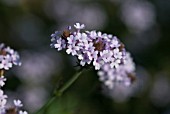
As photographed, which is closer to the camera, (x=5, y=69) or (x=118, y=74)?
(x=5, y=69)

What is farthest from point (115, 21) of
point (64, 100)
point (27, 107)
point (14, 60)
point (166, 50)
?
point (14, 60)

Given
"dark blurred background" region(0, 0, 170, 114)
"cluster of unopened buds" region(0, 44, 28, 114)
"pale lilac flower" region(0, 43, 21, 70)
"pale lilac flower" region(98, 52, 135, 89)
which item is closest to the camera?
"cluster of unopened buds" region(0, 44, 28, 114)

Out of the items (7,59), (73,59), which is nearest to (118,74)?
(7,59)

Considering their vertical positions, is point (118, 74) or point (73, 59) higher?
point (73, 59)

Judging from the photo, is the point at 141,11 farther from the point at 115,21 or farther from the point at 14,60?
the point at 14,60

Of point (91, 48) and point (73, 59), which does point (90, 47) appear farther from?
point (73, 59)

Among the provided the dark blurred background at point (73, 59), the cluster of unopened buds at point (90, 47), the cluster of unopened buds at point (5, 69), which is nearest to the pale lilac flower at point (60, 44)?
the cluster of unopened buds at point (90, 47)

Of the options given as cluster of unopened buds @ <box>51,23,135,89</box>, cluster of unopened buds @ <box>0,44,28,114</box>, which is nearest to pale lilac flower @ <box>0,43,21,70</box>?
cluster of unopened buds @ <box>0,44,28,114</box>

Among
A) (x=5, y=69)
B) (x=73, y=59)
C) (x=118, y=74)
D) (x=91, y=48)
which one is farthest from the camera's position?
(x=73, y=59)

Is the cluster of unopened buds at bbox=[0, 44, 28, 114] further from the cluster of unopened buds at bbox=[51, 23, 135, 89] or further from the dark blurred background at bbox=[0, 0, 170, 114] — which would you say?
the dark blurred background at bbox=[0, 0, 170, 114]
